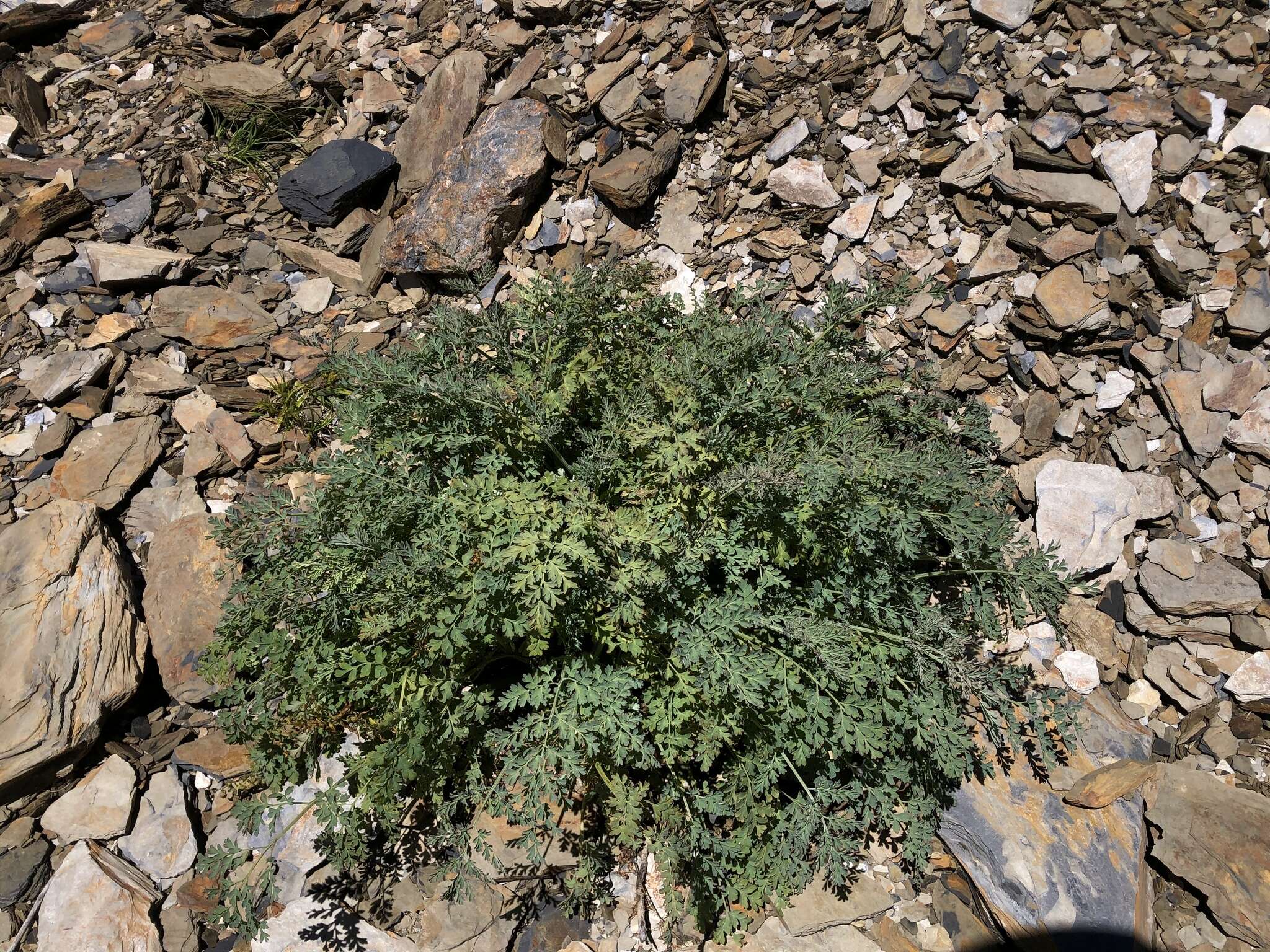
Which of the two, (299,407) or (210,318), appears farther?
(210,318)

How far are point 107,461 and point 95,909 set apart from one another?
2.74 metres

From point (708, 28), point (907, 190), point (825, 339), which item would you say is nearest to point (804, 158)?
point (907, 190)

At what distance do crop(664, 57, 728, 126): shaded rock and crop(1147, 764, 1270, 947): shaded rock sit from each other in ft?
16.5

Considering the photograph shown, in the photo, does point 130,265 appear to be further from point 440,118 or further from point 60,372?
point 440,118

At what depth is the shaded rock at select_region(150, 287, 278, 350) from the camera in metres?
6.06

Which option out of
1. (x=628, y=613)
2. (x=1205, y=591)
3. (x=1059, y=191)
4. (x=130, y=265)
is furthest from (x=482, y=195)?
(x=1205, y=591)

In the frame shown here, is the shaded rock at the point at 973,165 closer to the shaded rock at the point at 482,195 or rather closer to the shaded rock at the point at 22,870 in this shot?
the shaded rock at the point at 482,195

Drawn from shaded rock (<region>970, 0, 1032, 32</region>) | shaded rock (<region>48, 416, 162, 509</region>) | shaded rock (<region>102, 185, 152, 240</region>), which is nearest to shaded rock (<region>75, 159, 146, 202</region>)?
shaded rock (<region>102, 185, 152, 240</region>)

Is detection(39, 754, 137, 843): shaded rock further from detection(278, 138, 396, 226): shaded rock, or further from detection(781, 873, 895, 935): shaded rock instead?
detection(278, 138, 396, 226): shaded rock

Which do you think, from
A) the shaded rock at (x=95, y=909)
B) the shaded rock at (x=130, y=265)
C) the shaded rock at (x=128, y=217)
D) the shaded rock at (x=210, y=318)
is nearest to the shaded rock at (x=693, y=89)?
the shaded rock at (x=210, y=318)

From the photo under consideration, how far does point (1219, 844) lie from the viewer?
4.39m

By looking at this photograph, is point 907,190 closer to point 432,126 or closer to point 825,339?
point 825,339

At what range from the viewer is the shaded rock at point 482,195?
19.4ft

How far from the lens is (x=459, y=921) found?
449 centimetres
